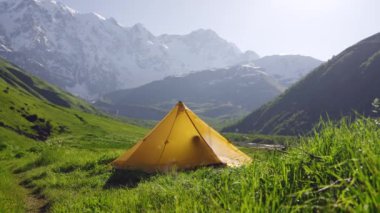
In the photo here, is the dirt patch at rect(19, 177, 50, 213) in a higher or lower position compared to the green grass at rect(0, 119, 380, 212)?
lower

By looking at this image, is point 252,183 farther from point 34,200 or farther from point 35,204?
point 34,200

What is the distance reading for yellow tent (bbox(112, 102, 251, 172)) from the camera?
18.2 metres

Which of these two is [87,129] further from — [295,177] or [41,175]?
[295,177]

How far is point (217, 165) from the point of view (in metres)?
18.5

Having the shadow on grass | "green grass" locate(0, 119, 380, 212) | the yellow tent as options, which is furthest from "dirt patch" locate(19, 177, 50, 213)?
"green grass" locate(0, 119, 380, 212)

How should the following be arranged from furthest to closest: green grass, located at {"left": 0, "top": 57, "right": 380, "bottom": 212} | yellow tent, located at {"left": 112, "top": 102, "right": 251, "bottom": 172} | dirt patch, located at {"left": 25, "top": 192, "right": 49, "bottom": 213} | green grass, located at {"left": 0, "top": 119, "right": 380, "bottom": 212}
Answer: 1. yellow tent, located at {"left": 112, "top": 102, "right": 251, "bottom": 172}
2. dirt patch, located at {"left": 25, "top": 192, "right": 49, "bottom": 213}
3. green grass, located at {"left": 0, "top": 57, "right": 380, "bottom": 212}
4. green grass, located at {"left": 0, "top": 119, "right": 380, "bottom": 212}

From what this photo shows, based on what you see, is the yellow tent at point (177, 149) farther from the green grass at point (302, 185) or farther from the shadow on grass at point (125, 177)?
the green grass at point (302, 185)

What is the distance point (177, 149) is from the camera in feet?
60.7

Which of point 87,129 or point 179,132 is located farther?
point 87,129

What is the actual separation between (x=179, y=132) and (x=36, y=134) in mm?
125339

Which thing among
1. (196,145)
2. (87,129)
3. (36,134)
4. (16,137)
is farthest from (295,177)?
(87,129)

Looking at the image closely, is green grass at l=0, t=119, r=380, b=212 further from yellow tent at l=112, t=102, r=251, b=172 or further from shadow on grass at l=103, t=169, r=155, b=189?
yellow tent at l=112, t=102, r=251, b=172

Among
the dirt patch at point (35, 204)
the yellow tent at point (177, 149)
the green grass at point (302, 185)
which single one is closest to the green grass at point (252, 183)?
the green grass at point (302, 185)

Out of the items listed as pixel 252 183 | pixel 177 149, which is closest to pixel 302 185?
pixel 252 183
